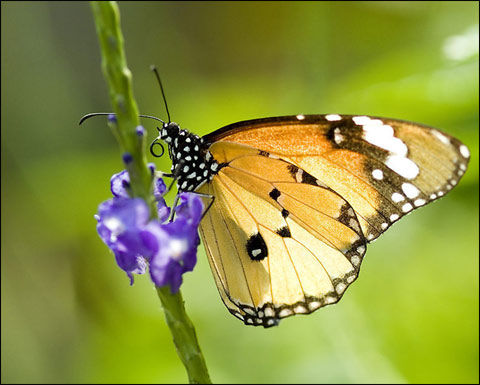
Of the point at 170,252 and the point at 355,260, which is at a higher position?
the point at 355,260

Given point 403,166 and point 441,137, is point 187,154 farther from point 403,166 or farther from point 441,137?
point 441,137

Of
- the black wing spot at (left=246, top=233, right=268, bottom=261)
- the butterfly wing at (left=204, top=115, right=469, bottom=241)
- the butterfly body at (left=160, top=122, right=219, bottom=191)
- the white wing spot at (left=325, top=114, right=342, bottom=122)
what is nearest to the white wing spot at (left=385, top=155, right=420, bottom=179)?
the butterfly wing at (left=204, top=115, right=469, bottom=241)

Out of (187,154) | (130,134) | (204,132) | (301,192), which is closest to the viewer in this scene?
(130,134)

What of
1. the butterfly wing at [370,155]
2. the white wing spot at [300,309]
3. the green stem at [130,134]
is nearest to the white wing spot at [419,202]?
the butterfly wing at [370,155]

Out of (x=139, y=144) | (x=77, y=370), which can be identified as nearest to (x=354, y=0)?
(x=77, y=370)

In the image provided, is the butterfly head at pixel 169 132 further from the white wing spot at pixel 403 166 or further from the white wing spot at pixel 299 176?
the white wing spot at pixel 403 166

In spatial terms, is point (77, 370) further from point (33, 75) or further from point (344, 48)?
point (344, 48)

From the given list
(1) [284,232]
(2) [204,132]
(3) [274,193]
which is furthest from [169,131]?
(2) [204,132]

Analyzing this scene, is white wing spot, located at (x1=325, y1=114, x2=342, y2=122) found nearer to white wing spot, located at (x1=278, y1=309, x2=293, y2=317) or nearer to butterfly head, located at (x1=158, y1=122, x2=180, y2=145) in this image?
butterfly head, located at (x1=158, y1=122, x2=180, y2=145)
